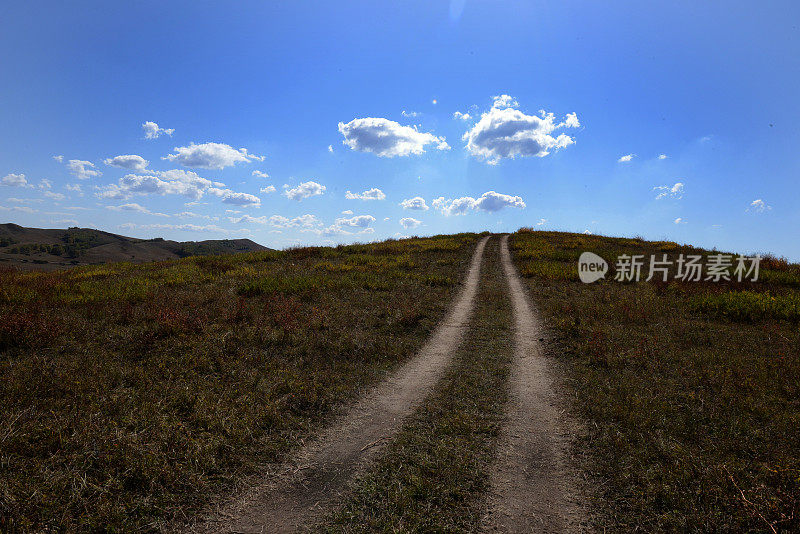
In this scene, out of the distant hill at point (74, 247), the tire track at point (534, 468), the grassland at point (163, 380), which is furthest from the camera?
the distant hill at point (74, 247)


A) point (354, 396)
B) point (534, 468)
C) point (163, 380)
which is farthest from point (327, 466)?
point (163, 380)

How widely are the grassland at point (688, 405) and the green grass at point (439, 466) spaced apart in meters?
1.57

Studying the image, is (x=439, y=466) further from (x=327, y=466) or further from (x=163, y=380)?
(x=163, y=380)

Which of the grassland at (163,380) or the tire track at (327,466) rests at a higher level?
the grassland at (163,380)

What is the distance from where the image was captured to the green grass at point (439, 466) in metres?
3.96

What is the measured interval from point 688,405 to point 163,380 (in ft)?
34.8

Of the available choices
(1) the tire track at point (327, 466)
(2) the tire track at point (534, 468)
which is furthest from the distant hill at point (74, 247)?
(2) the tire track at point (534, 468)

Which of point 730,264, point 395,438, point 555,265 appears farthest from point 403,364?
point 730,264

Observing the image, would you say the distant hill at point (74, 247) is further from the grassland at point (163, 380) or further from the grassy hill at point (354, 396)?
the grassy hill at point (354, 396)

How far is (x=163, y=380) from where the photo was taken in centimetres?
695

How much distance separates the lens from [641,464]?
4867 millimetres

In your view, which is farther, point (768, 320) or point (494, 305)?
point (494, 305)

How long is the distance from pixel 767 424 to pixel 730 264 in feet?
72.5

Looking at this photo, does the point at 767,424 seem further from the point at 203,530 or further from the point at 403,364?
the point at 203,530
